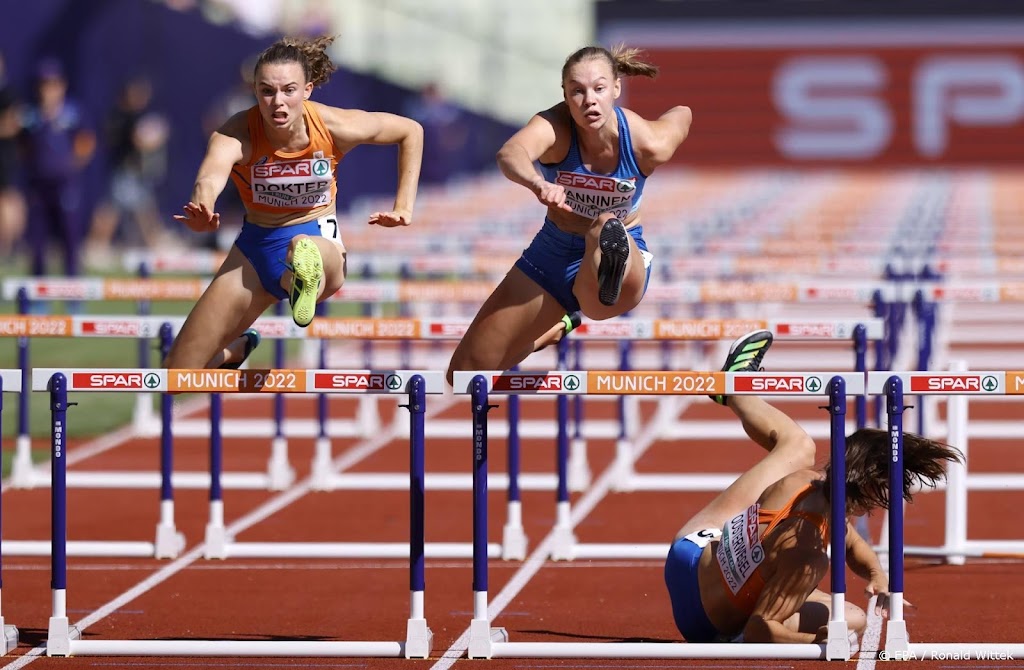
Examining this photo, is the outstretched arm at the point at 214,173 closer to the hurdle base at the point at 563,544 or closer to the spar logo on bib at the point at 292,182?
the spar logo on bib at the point at 292,182

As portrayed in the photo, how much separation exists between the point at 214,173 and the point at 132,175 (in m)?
17.4

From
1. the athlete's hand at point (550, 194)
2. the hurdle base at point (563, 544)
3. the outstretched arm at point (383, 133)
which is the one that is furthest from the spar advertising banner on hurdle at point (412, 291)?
the athlete's hand at point (550, 194)

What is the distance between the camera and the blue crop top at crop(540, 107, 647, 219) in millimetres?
7387

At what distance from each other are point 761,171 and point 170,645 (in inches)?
1331

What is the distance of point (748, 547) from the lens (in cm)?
672

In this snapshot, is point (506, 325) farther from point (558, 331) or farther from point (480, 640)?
point (480, 640)

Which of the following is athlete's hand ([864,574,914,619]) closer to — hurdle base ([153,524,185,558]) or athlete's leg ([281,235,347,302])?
athlete's leg ([281,235,347,302])

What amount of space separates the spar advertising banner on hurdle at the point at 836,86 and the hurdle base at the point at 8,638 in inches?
1274

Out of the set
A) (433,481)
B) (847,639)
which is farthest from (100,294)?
(847,639)

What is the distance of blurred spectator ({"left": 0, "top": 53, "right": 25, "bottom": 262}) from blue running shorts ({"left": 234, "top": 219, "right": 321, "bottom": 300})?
1273 cm

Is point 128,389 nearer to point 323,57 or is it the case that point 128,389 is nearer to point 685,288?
point 323,57

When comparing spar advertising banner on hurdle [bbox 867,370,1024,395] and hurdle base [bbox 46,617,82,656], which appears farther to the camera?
hurdle base [bbox 46,617,82,656]

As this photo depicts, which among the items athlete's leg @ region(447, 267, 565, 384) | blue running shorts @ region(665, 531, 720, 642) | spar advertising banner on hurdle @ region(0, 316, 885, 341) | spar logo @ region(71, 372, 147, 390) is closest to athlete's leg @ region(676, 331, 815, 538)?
blue running shorts @ region(665, 531, 720, 642)

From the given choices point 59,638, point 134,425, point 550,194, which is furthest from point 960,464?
point 134,425
